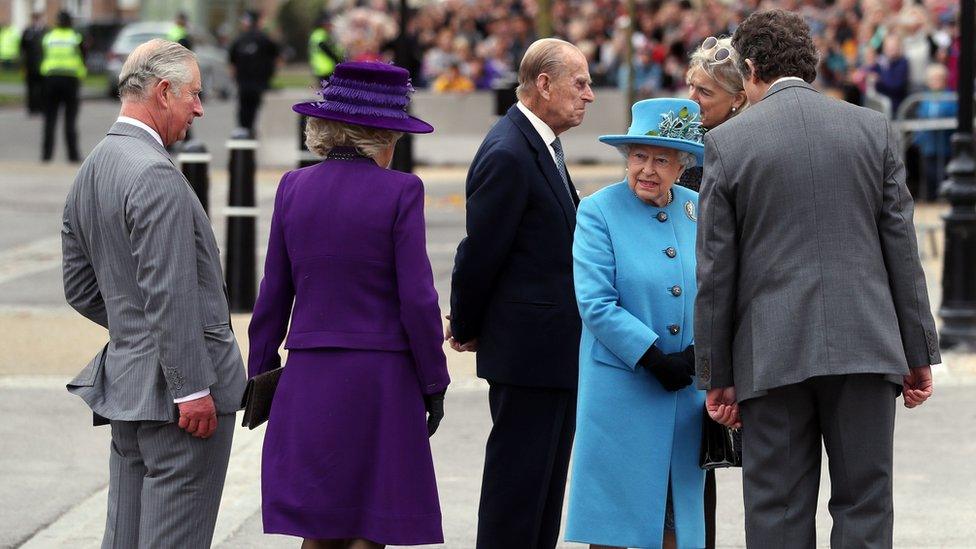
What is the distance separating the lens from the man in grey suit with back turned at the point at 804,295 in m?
4.46

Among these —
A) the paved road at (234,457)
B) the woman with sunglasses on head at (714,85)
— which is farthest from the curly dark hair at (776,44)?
the paved road at (234,457)

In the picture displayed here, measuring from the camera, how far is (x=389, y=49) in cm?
2292

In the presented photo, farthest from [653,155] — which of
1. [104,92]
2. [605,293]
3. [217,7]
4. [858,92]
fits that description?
[217,7]

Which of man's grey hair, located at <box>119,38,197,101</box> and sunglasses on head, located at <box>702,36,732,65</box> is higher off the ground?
sunglasses on head, located at <box>702,36,732,65</box>

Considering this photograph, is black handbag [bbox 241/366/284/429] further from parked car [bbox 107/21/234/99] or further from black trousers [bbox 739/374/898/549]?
parked car [bbox 107/21/234/99]

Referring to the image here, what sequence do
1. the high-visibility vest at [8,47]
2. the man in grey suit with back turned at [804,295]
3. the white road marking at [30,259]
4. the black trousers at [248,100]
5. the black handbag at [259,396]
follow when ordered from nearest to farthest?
the man in grey suit with back turned at [804,295] < the black handbag at [259,396] < the white road marking at [30,259] < the black trousers at [248,100] < the high-visibility vest at [8,47]

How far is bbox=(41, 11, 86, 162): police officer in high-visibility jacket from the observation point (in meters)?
21.4

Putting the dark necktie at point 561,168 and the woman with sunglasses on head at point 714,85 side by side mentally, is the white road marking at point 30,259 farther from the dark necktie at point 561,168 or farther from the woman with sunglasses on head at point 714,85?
the woman with sunglasses on head at point 714,85

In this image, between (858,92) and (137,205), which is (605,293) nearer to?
(137,205)

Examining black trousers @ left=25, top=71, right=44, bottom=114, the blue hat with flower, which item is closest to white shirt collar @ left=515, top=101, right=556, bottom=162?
the blue hat with flower

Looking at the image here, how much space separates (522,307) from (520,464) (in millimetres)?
508

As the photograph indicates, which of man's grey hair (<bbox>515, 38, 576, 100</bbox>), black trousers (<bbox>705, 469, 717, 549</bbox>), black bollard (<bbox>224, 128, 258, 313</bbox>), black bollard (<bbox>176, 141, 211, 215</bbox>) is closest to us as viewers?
man's grey hair (<bbox>515, 38, 576, 100</bbox>)

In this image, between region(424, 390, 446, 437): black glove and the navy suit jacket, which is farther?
the navy suit jacket

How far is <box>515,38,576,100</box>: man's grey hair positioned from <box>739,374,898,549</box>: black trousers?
140cm
